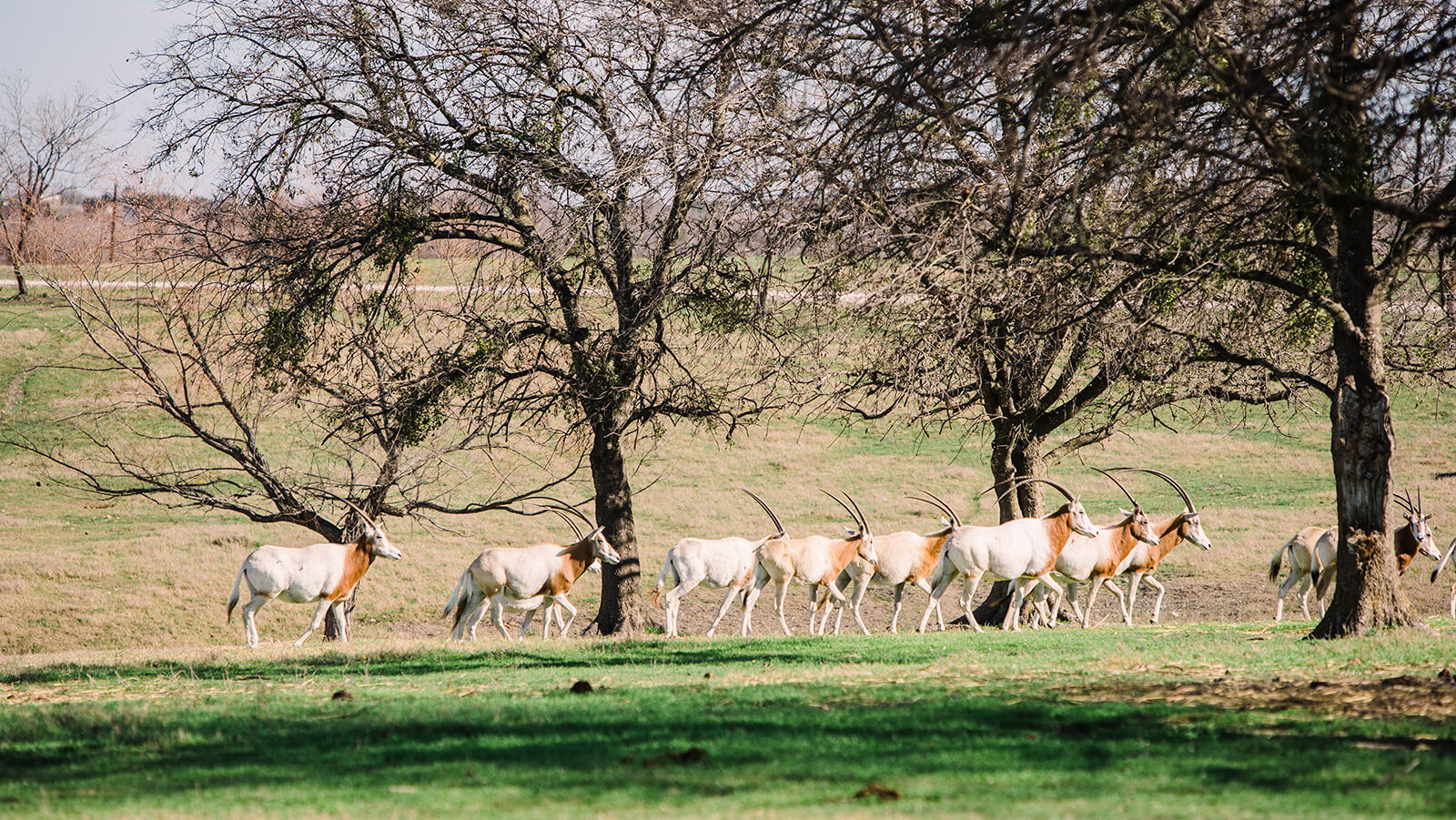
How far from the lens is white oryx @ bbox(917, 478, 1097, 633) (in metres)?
17.8

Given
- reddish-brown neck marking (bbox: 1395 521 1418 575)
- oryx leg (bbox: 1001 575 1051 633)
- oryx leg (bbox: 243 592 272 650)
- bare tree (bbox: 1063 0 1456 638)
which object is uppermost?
bare tree (bbox: 1063 0 1456 638)

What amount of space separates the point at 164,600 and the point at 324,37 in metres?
13.5

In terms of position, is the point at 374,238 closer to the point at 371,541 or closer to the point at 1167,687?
the point at 371,541

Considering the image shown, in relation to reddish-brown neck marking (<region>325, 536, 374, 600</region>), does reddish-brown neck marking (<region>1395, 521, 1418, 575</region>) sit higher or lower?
higher

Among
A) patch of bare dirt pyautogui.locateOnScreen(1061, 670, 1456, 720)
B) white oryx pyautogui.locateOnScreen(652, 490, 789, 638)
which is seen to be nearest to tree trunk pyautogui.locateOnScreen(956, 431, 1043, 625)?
white oryx pyautogui.locateOnScreen(652, 490, 789, 638)

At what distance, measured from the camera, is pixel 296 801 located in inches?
211

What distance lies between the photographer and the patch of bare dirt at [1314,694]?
23.7 feet

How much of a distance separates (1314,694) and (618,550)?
12.7 metres

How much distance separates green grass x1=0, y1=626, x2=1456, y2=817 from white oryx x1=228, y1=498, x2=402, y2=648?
6.24m

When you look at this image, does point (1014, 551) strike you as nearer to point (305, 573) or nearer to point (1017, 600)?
point (1017, 600)

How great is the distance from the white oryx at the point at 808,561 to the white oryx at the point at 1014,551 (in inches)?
59.3

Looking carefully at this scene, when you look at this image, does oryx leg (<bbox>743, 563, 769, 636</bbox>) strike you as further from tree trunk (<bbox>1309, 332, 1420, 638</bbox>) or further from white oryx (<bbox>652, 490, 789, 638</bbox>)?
tree trunk (<bbox>1309, 332, 1420, 638</bbox>)

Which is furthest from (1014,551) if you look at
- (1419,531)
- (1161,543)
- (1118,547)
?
(1419,531)

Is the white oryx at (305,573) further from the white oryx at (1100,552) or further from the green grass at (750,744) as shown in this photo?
the white oryx at (1100,552)
